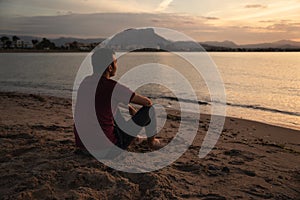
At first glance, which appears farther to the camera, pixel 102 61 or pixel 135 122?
pixel 135 122

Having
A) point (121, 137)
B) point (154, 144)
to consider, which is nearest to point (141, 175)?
point (121, 137)

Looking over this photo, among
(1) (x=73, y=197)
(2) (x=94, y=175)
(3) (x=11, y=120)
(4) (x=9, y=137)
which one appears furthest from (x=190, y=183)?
(3) (x=11, y=120)

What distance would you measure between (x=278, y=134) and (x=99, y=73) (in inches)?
272

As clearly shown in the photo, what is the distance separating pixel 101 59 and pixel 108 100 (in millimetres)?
638

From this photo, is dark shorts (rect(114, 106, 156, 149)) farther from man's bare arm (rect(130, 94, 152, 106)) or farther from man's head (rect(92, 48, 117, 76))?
man's head (rect(92, 48, 117, 76))

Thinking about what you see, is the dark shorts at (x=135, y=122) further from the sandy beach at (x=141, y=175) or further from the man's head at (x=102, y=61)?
the man's head at (x=102, y=61)

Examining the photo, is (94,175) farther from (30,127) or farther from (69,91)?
(69,91)

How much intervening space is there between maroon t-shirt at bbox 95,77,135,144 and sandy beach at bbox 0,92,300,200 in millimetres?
605

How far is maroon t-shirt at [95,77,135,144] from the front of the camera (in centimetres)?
433

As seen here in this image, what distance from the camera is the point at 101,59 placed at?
448cm

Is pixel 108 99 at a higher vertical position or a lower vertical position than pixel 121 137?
higher

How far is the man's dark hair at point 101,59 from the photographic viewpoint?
4465mm

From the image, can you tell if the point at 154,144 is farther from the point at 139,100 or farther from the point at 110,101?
the point at 110,101

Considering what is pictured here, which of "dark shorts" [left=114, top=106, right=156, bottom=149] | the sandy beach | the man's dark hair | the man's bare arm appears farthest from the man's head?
the sandy beach
